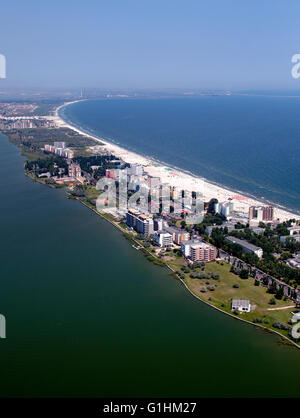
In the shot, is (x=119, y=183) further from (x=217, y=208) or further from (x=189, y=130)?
(x=189, y=130)

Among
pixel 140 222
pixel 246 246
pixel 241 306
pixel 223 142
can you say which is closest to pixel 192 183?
pixel 140 222

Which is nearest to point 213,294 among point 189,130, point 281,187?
point 281,187

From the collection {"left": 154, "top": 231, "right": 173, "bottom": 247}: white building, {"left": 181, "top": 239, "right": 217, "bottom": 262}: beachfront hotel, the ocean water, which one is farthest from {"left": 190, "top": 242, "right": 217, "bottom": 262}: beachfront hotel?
the ocean water

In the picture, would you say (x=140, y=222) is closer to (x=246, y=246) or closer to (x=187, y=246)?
(x=187, y=246)

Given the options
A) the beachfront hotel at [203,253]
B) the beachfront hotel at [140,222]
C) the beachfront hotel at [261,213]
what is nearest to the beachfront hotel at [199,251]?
the beachfront hotel at [203,253]

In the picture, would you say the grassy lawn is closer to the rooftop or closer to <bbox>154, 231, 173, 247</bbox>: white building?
the rooftop

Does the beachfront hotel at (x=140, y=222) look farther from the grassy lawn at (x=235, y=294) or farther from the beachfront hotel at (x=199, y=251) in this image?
the grassy lawn at (x=235, y=294)
